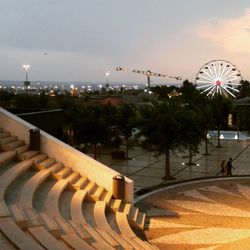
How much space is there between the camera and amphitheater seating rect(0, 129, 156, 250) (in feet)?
27.1

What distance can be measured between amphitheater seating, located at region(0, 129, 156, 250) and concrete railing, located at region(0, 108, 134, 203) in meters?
0.24

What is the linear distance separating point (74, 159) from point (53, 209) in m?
4.97

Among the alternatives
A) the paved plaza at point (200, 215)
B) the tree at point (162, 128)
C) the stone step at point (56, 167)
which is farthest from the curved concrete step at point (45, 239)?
the tree at point (162, 128)

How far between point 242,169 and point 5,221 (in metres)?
20.6

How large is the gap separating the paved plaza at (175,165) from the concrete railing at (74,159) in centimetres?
468

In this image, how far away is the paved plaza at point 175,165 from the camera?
23877mm

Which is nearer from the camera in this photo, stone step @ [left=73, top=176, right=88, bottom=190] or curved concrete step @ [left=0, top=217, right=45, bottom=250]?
curved concrete step @ [left=0, top=217, right=45, bottom=250]

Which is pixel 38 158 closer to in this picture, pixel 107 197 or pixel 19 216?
pixel 107 197

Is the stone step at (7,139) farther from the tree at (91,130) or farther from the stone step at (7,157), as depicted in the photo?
the tree at (91,130)

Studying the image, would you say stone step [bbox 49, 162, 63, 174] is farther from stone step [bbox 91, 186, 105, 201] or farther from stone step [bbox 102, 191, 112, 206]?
stone step [bbox 102, 191, 112, 206]

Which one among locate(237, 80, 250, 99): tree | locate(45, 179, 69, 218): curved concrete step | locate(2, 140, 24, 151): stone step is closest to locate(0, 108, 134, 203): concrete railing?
locate(2, 140, 24, 151): stone step

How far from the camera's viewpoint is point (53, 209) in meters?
11.2

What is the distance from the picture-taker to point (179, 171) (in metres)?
25.7

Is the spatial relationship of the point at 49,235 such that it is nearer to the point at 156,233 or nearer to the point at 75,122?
the point at 156,233
